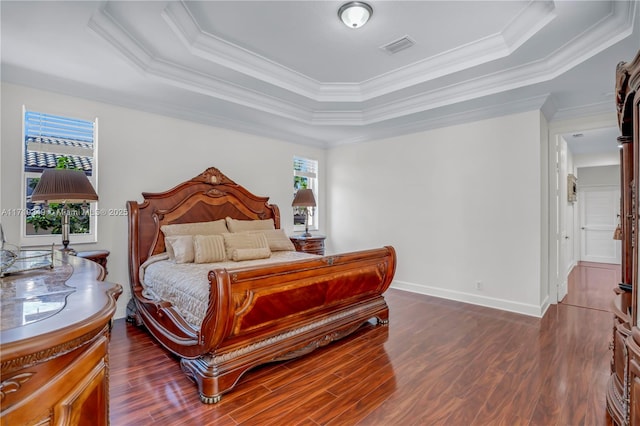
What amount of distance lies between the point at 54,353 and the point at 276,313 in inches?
68.5

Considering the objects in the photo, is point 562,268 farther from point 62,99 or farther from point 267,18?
point 62,99

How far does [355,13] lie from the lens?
2590mm

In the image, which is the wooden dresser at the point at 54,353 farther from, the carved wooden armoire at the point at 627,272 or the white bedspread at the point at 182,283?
the carved wooden armoire at the point at 627,272

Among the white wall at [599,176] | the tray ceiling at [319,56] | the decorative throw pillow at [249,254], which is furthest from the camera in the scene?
the white wall at [599,176]

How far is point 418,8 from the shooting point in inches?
104

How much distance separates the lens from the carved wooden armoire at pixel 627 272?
1.45 metres

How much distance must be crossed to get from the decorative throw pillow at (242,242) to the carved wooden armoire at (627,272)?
3.16m

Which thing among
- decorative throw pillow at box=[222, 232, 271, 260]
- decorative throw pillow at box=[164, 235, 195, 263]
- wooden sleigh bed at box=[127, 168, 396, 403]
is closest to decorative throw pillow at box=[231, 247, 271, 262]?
decorative throw pillow at box=[222, 232, 271, 260]

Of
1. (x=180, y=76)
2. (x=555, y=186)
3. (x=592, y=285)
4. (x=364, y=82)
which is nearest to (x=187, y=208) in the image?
(x=180, y=76)

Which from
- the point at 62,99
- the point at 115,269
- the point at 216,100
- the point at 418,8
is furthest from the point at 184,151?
the point at 418,8

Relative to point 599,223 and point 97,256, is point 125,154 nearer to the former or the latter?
point 97,256

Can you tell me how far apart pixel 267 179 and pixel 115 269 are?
2.56 meters

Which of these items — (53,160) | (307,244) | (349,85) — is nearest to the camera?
(53,160)

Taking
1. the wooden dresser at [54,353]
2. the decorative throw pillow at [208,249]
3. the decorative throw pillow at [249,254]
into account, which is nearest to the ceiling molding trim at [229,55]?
the decorative throw pillow at [208,249]
